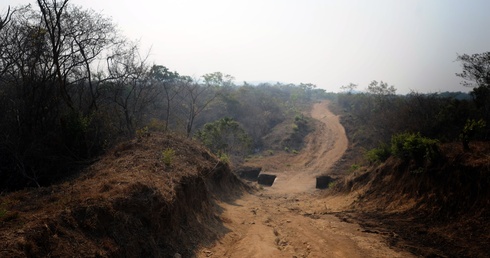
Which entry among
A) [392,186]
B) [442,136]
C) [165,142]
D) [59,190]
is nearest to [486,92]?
[442,136]

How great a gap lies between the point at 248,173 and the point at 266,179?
230 cm

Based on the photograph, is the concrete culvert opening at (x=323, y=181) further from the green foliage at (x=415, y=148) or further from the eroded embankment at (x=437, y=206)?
the green foliage at (x=415, y=148)

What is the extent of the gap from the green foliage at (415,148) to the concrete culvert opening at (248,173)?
19569mm

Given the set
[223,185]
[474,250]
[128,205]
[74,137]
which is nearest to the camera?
[128,205]

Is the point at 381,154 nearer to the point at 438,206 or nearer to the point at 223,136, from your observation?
the point at 438,206

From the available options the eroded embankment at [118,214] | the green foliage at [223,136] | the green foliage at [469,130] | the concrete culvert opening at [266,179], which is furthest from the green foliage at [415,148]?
the green foliage at [223,136]

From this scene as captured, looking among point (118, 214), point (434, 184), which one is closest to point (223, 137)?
point (434, 184)

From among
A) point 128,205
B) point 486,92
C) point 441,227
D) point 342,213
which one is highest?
point 486,92

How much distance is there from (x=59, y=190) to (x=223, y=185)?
1219 centimetres

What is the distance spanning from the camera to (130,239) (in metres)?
6.48

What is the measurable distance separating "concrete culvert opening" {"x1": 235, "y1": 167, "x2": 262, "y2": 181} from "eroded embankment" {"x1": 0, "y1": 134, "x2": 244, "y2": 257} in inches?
806

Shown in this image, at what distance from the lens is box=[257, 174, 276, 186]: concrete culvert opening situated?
3198 centimetres

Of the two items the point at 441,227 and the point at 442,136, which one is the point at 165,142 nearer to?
the point at 441,227

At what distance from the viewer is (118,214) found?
661cm
